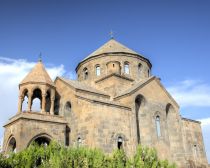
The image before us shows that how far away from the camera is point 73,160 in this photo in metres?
11.0

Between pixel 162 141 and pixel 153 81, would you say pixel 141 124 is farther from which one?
pixel 153 81

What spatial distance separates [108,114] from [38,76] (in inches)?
210

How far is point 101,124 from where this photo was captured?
16.1 metres

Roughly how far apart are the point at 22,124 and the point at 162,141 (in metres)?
9.29

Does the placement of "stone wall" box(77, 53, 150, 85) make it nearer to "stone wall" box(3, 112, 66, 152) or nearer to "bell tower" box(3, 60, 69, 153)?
"bell tower" box(3, 60, 69, 153)

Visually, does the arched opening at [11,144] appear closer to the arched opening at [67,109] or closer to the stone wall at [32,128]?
the stone wall at [32,128]

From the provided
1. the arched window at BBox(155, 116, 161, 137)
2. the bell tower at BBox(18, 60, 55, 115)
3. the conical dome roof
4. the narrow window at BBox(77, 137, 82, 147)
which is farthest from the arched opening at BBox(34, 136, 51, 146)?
the arched window at BBox(155, 116, 161, 137)

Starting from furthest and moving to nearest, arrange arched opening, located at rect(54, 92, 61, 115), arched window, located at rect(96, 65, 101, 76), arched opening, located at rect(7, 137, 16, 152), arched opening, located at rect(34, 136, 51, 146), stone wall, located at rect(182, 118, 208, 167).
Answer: arched window, located at rect(96, 65, 101, 76) → stone wall, located at rect(182, 118, 208, 167) → arched opening, located at rect(54, 92, 61, 115) → arched opening, located at rect(7, 137, 16, 152) → arched opening, located at rect(34, 136, 51, 146)

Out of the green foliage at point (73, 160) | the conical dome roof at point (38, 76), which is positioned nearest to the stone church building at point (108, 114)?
the conical dome roof at point (38, 76)

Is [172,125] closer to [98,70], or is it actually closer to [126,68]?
[126,68]

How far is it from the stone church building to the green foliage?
387 centimetres

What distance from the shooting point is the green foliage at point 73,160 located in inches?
431

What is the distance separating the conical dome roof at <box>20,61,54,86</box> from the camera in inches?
711

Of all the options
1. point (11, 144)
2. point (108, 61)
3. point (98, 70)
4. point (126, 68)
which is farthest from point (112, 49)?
point (11, 144)
